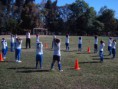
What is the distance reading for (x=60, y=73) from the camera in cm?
1622

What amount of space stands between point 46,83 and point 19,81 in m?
1.37

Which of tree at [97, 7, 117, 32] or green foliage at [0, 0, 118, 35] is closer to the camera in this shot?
green foliage at [0, 0, 118, 35]

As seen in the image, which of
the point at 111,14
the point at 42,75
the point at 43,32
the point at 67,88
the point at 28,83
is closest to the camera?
the point at 67,88

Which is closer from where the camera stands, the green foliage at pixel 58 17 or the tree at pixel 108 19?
the green foliage at pixel 58 17

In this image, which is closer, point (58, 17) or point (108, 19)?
point (58, 17)

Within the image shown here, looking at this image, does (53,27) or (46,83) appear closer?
(46,83)

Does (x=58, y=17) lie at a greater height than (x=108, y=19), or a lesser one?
greater

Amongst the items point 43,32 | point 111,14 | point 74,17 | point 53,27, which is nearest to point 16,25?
point 43,32

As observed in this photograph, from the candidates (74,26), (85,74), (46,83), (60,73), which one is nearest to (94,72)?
(85,74)

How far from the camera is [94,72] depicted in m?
16.9

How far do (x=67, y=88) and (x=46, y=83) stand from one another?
4.57ft

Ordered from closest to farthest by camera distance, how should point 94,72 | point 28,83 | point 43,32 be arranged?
1. point 28,83
2. point 94,72
3. point 43,32

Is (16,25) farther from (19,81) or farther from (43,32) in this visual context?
(19,81)

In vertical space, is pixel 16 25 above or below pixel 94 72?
above
